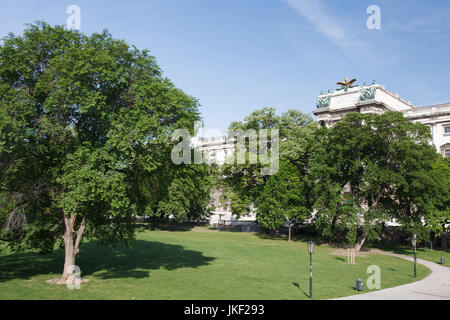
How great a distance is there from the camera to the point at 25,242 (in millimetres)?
21625

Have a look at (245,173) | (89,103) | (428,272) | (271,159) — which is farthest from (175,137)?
(245,173)

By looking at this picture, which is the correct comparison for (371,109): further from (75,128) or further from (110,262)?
(75,128)

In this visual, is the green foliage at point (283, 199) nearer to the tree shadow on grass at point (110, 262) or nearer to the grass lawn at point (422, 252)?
the grass lawn at point (422, 252)

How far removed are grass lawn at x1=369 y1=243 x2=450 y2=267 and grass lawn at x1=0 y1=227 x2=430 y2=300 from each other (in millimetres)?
4421

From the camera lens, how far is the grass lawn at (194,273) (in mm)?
19688

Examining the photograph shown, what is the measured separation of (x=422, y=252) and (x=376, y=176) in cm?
1209

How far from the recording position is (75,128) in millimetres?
21922

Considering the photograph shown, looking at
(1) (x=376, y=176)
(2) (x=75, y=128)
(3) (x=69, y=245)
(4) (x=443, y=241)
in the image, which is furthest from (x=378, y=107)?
(3) (x=69, y=245)

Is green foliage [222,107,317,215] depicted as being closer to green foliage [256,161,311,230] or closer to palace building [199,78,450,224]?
green foliage [256,161,311,230]

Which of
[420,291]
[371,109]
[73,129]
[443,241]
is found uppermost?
[371,109]

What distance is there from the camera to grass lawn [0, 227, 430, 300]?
1969 centimetres

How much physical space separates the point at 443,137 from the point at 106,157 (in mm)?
74677
